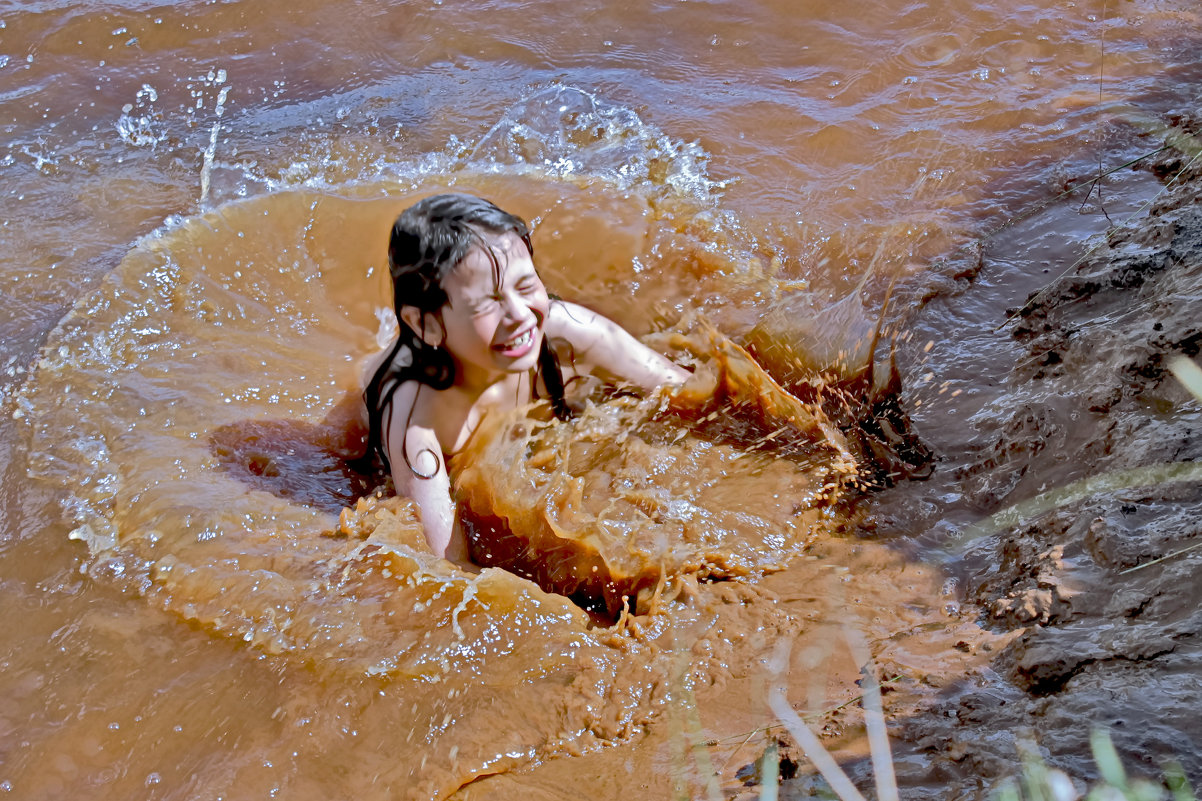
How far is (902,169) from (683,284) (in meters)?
1.29

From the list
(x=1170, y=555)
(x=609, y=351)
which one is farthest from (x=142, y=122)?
(x=1170, y=555)

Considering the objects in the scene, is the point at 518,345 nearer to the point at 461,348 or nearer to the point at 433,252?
the point at 461,348

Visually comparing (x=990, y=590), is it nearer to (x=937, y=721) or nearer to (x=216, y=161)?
(x=937, y=721)

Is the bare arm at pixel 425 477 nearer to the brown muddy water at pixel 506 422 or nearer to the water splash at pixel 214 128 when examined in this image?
the brown muddy water at pixel 506 422

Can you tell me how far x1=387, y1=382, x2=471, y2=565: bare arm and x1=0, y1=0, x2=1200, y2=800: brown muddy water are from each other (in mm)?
101

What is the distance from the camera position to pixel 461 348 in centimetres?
330

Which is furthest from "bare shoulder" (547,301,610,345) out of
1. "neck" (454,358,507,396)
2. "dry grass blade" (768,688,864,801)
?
"dry grass blade" (768,688,864,801)

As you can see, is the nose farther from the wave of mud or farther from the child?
the wave of mud

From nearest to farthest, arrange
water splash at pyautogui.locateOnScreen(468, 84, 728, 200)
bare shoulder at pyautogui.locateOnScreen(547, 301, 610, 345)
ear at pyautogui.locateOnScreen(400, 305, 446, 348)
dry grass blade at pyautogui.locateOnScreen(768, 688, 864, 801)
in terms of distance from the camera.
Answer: dry grass blade at pyautogui.locateOnScreen(768, 688, 864, 801), ear at pyautogui.locateOnScreen(400, 305, 446, 348), bare shoulder at pyautogui.locateOnScreen(547, 301, 610, 345), water splash at pyautogui.locateOnScreen(468, 84, 728, 200)

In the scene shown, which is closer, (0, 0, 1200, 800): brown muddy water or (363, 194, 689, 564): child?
(0, 0, 1200, 800): brown muddy water

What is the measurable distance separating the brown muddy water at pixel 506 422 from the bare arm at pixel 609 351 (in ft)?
0.44

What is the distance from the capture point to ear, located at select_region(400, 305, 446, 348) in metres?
3.25

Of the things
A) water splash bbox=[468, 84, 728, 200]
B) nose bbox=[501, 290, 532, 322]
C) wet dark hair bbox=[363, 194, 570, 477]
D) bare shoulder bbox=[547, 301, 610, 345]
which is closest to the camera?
wet dark hair bbox=[363, 194, 570, 477]

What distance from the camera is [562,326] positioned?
3.66 metres
